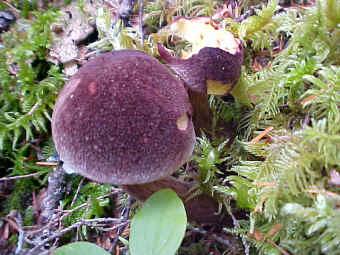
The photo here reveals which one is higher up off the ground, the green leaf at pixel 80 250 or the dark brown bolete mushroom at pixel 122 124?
the dark brown bolete mushroom at pixel 122 124

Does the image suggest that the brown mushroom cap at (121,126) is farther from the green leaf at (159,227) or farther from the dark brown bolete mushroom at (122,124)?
the green leaf at (159,227)

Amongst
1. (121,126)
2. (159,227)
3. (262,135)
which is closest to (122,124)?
(121,126)

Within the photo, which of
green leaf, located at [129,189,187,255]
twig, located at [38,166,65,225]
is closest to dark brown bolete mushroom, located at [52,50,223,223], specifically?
green leaf, located at [129,189,187,255]

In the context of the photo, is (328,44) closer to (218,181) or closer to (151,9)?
(218,181)

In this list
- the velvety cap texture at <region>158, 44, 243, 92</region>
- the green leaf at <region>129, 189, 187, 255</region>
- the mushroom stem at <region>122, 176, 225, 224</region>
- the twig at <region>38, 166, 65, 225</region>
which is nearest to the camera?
the green leaf at <region>129, 189, 187, 255</region>

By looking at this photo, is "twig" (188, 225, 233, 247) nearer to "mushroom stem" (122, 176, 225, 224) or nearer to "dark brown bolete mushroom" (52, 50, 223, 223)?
"mushroom stem" (122, 176, 225, 224)

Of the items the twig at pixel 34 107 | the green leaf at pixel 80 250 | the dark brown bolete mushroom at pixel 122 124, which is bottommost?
the green leaf at pixel 80 250

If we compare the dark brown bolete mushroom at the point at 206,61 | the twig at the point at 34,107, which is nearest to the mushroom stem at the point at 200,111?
the dark brown bolete mushroom at the point at 206,61
